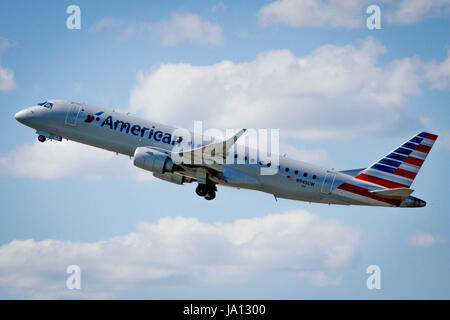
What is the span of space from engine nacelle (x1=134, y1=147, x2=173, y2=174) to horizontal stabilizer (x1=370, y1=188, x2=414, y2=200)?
17669mm

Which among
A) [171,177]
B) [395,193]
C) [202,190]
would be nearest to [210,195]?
[202,190]

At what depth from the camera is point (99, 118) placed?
186 ft

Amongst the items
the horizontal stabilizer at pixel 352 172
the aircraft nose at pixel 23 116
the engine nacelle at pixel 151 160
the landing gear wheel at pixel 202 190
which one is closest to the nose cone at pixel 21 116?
the aircraft nose at pixel 23 116

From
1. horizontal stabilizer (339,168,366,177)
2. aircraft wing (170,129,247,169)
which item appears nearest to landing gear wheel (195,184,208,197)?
aircraft wing (170,129,247,169)

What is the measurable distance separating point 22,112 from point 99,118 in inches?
326

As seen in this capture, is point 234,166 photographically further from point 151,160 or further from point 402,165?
point 402,165

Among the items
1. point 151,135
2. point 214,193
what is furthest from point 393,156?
point 151,135

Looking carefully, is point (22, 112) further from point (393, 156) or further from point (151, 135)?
point (393, 156)

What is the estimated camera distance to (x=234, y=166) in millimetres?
56562

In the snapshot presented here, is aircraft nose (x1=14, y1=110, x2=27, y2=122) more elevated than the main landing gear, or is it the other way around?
aircraft nose (x1=14, y1=110, x2=27, y2=122)

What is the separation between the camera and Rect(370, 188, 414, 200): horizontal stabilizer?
53594 mm

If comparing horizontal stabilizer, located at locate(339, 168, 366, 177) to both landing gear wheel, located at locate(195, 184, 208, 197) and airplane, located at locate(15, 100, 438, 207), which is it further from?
A: landing gear wheel, located at locate(195, 184, 208, 197)
